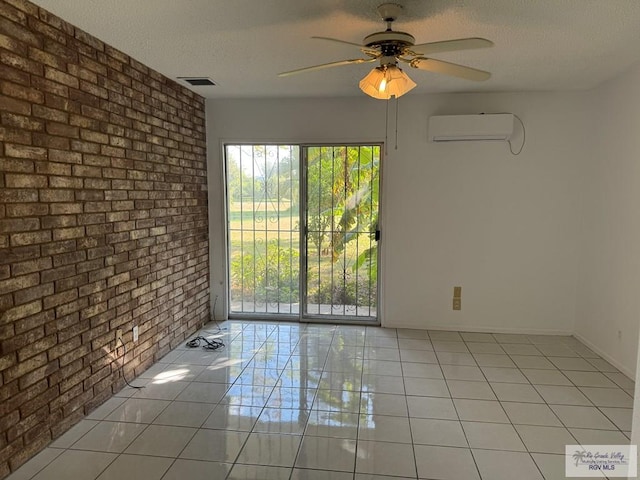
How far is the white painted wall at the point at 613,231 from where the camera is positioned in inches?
128

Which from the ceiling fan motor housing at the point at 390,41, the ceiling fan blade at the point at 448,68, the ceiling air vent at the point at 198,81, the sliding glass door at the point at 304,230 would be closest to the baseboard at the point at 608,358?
the sliding glass door at the point at 304,230

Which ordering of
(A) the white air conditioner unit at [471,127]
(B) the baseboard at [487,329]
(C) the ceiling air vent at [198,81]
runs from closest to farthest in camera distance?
(C) the ceiling air vent at [198,81] < (A) the white air conditioner unit at [471,127] < (B) the baseboard at [487,329]

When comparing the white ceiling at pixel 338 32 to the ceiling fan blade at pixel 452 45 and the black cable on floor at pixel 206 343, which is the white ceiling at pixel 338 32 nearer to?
the ceiling fan blade at pixel 452 45

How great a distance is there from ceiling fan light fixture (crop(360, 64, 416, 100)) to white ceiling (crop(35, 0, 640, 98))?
0.99 ft

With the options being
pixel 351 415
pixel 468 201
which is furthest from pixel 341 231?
pixel 351 415

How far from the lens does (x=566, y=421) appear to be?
262 centimetres

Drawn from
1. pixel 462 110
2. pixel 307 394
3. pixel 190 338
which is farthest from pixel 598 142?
pixel 190 338

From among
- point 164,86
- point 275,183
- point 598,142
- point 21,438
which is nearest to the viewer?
point 21,438

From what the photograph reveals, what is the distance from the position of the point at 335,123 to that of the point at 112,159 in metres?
2.21

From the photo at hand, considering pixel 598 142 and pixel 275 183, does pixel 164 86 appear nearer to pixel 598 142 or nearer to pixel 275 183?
pixel 275 183

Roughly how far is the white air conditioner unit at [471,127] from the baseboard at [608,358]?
2030 millimetres

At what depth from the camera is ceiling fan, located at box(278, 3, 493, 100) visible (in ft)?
6.86

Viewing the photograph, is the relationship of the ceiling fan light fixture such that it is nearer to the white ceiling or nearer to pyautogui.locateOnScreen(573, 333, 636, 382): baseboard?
the white ceiling

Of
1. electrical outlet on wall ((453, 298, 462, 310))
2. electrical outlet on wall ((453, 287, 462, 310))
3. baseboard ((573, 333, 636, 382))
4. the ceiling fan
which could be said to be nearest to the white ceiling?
the ceiling fan
